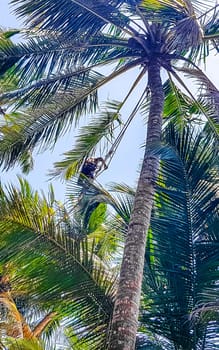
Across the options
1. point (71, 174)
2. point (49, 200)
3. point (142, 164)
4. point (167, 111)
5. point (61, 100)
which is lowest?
point (49, 200)

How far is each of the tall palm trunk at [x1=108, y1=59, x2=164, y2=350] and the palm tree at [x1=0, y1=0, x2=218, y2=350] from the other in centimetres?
1

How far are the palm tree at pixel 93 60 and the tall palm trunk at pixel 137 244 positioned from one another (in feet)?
0.04

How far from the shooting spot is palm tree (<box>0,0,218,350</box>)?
589 cm

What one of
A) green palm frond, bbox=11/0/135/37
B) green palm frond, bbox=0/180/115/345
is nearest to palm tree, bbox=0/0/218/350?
green palm frond, bbox=11/0/135/37

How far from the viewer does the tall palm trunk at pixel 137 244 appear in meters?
4.55

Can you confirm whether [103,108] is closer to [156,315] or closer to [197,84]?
[197,84]

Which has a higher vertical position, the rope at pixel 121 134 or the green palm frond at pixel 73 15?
the green palm frond at pixel 73 15

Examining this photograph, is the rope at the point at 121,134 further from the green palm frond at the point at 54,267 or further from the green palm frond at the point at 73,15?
the green palm frond at the point at 54,267

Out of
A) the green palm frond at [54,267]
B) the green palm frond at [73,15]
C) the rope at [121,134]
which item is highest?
the green palm frond at [73,15]

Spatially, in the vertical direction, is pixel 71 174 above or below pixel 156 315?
above

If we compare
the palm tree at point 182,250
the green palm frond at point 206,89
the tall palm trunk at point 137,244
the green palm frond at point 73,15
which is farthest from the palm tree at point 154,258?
the green palm frond at point 73,15

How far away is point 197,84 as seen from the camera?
6973mm

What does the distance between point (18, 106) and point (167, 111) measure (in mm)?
2319

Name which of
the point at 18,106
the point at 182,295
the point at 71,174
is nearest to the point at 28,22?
the point at 18,106
